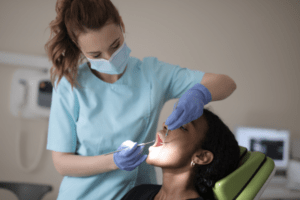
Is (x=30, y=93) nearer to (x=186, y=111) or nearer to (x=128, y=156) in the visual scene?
(x=128, y=156)

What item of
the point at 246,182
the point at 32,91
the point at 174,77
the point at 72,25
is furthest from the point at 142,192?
the point at 32,91

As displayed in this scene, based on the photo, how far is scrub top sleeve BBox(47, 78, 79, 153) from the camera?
3.30ft

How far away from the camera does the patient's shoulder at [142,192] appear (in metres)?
1.06

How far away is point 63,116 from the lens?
1.01 metres

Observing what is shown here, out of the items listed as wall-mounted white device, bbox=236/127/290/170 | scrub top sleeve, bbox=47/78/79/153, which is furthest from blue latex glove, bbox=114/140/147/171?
wall-mounted white device, bbox=236/127/290/170

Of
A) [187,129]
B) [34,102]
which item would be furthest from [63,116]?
[34,102]

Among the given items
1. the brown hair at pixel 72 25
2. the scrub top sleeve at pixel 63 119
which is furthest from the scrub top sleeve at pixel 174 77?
the scrub top sleeve at pixel 63 119

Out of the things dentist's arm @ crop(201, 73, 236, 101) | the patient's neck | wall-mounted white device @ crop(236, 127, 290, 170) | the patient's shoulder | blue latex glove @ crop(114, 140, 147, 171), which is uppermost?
dentist's arm @ crop(201, 73, 236, 101)

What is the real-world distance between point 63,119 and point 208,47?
5.98ft

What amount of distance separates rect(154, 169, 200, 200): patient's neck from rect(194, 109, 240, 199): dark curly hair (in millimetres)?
30

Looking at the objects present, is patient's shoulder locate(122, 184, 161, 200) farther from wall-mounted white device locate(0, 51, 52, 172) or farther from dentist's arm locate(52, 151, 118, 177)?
wall-mounted white device locate(0, 51, 52, 172)

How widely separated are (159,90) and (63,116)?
466 millimetres

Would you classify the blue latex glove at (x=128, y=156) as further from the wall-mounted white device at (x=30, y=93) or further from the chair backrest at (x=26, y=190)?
the wall-mounted white device at (x=30, y=93)

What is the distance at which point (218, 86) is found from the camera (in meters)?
0.99
